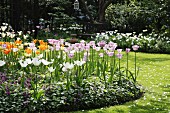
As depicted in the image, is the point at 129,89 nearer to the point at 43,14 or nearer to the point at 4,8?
the point at 4,8

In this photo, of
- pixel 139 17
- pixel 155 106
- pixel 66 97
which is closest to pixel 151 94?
pixel 155 106

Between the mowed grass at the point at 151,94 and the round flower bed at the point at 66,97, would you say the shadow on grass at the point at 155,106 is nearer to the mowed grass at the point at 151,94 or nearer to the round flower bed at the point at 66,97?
the mowed grass at the point at 151,94

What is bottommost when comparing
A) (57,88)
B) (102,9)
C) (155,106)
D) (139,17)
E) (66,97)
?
(155,106)

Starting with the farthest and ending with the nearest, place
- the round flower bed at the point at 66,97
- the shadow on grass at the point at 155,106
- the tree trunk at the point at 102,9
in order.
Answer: the tree trunk at the point at 102,9
the shadow on grass at the point at 155,106
the round flower bed at the point at 66,97

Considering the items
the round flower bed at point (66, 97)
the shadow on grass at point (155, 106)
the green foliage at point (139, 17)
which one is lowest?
the shadow on grass at point (155, 106)

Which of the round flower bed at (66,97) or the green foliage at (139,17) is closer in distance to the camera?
the round flower bed at (66,97)

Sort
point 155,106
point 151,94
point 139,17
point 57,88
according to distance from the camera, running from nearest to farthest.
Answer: point 57,88 → point 155,106 → point 151,94 → point 139,17

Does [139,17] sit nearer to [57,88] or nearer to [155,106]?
[155,106]

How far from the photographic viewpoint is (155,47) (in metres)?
16.3

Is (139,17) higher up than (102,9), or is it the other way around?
→ (102,9)

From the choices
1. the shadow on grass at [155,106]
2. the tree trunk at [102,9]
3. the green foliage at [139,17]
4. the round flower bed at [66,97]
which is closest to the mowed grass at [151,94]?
the shadow on grass at [155,106]

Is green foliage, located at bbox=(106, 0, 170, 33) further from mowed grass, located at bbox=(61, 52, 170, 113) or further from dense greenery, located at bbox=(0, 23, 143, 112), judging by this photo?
dense greenery, located at bbox=(0, 23, 143, 112)

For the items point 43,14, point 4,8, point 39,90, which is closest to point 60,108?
point 39,90

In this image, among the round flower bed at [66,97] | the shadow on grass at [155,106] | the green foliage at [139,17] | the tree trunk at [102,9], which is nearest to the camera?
the round flower bed at [66,97]
